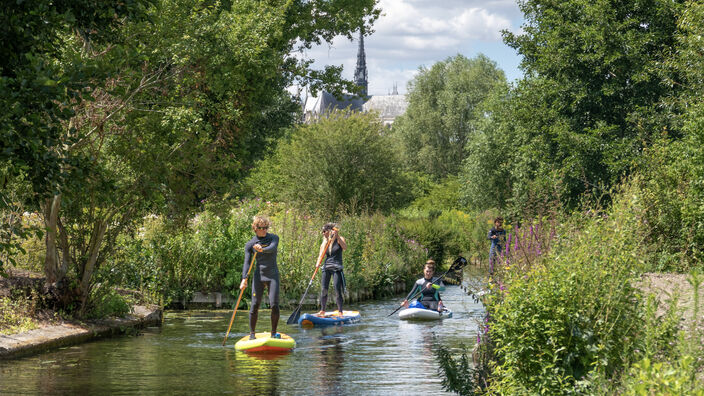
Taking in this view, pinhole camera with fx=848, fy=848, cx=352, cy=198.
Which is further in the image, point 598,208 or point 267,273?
point 267,273

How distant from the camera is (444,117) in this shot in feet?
214

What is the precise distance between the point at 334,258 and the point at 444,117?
49124 mm

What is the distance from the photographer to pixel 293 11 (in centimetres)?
3341

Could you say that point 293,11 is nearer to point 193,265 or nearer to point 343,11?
point 343,11

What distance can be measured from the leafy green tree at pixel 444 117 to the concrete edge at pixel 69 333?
49.2 meters

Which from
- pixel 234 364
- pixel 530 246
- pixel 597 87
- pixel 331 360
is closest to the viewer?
pixel 530 246

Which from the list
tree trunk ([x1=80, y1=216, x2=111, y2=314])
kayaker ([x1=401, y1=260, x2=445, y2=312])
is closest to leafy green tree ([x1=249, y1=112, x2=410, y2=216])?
kayaker ([x1=401, y1=260, x2=445, y2=312])

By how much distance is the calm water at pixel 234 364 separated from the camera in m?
9.94

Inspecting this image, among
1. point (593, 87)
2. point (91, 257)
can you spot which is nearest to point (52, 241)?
point (91, 257)

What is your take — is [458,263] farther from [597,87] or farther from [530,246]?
[597,87]

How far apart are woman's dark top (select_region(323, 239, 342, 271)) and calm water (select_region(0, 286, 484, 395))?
1.30m

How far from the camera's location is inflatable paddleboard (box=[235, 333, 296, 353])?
13.0 metres

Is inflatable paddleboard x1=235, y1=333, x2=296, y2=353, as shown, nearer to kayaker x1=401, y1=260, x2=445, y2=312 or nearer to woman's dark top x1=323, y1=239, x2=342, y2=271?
woman's dark top x1=323, y1=239, x2=342, y2=271

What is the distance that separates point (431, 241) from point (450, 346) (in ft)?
59.6
